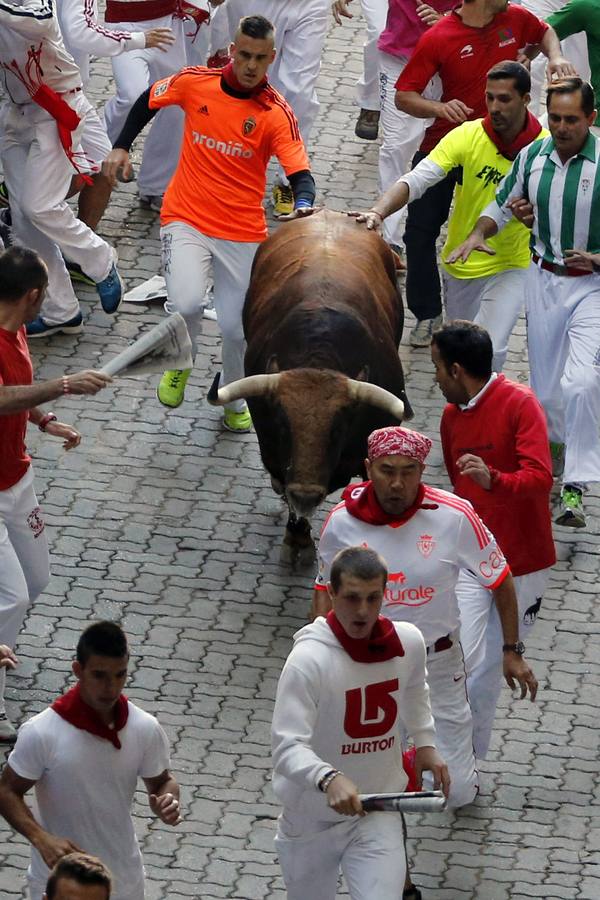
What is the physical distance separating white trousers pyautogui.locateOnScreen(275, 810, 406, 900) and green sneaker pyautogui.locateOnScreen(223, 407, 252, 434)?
210 inches

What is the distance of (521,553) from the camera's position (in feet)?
30.0

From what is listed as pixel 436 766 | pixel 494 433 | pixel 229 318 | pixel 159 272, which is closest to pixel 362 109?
pixel 159 272

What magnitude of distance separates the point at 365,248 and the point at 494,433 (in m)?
3.16

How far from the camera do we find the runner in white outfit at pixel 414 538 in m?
8.02

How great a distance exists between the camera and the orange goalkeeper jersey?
11914 mm

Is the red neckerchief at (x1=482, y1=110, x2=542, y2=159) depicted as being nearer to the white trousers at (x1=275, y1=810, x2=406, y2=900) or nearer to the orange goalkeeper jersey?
the orange goalkeeper jersey

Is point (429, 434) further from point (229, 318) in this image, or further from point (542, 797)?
point (542, 797)

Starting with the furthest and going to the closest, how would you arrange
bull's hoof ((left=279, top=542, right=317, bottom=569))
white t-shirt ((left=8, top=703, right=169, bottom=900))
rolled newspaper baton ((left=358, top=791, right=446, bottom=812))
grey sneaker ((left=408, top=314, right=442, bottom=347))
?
1. grey sneaker ((left=408, top=314, right=442, bottom=347))
2. bull's hoof ((left=279, top=542, right=317, bottom=569))
3. white t-shirt ((left=8, top=703, right=169, bottom=900))
4. rolled newspaper baton ((left=358, top=791, right=446, bottom=812))

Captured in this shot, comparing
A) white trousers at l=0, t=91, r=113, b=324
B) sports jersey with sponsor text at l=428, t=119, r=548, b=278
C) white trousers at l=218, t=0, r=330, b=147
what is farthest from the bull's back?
white trousers at l=218, t=0, r=330, b=147

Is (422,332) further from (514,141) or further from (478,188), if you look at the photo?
(514,141)

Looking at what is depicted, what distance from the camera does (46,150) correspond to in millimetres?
12656

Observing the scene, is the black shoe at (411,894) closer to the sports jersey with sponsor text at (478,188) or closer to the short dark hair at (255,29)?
the sports jersey with sponsor text at (478,188)

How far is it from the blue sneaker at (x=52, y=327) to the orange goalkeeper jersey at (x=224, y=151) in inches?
52.4

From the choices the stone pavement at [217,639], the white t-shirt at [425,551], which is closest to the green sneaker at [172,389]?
the stone pavement at [217,639]
